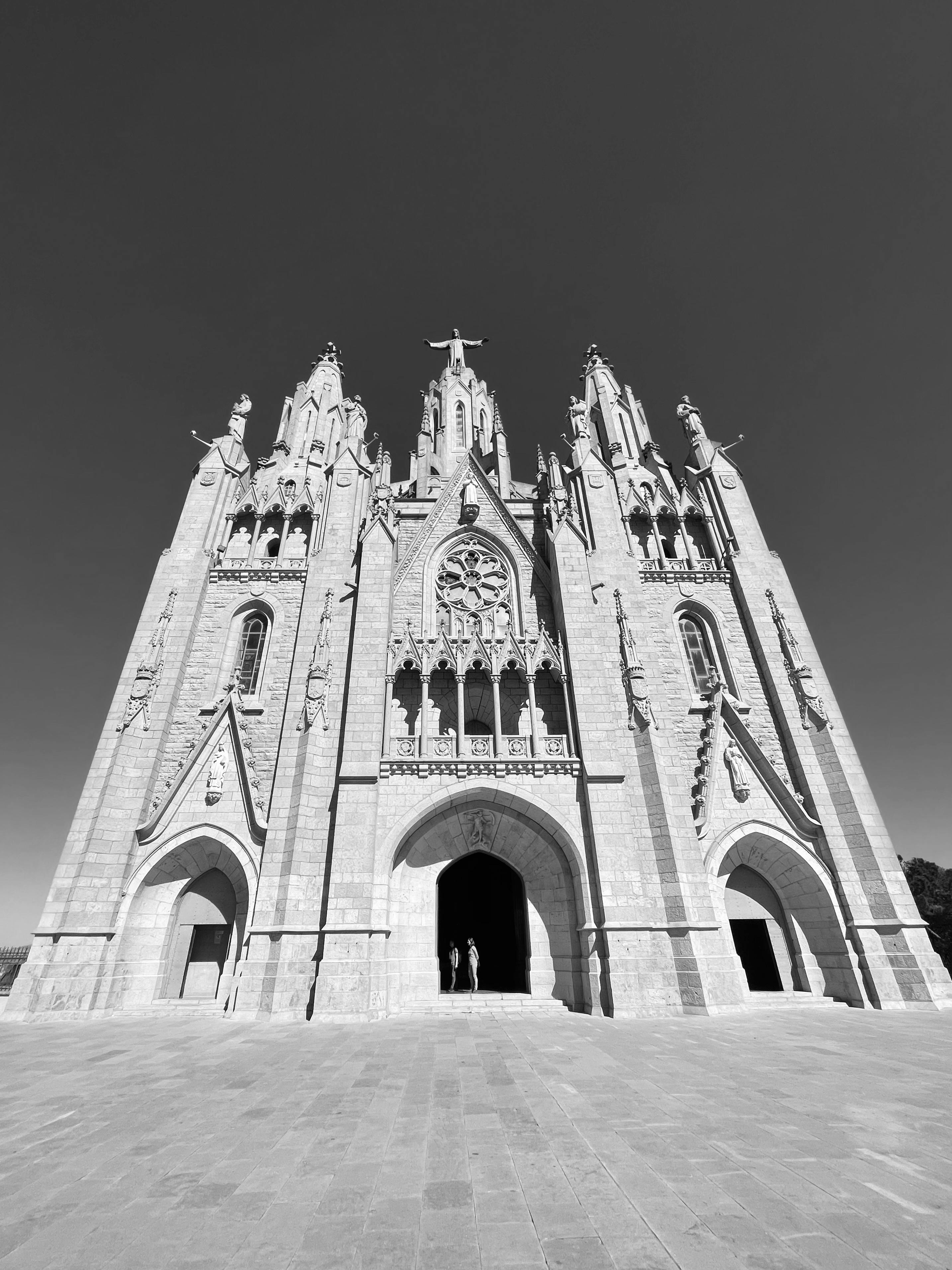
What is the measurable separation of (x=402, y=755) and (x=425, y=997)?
5.99 metres

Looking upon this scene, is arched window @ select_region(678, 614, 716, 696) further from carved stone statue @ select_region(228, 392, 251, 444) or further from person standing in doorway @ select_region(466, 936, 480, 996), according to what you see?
carved stone statue @ select_region(228, 392, 251, 444)

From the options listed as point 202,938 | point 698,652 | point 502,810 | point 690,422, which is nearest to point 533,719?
point 502,810

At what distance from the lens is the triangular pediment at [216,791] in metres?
14.7

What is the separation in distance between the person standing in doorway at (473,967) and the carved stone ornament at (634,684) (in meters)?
7.51

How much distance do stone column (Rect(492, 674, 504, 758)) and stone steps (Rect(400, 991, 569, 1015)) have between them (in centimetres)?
595

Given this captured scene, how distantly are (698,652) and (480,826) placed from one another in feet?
33.5

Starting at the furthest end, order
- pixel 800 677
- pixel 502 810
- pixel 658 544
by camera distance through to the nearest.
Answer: pixel 658 544, pixel 800 677, pixel 502 810

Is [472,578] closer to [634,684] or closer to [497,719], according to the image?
[497,719]

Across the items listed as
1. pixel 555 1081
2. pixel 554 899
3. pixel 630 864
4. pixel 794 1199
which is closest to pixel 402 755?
pixel 554 899

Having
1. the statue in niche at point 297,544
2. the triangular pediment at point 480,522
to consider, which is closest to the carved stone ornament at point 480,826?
the triangular pediment at point 480,522

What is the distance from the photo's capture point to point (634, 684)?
52.7ft

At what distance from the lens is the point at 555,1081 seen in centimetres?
659

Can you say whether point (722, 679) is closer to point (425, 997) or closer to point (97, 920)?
point (425, 997)

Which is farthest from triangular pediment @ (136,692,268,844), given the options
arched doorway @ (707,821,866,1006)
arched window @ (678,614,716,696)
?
arched window @ (678,614,716,696)
